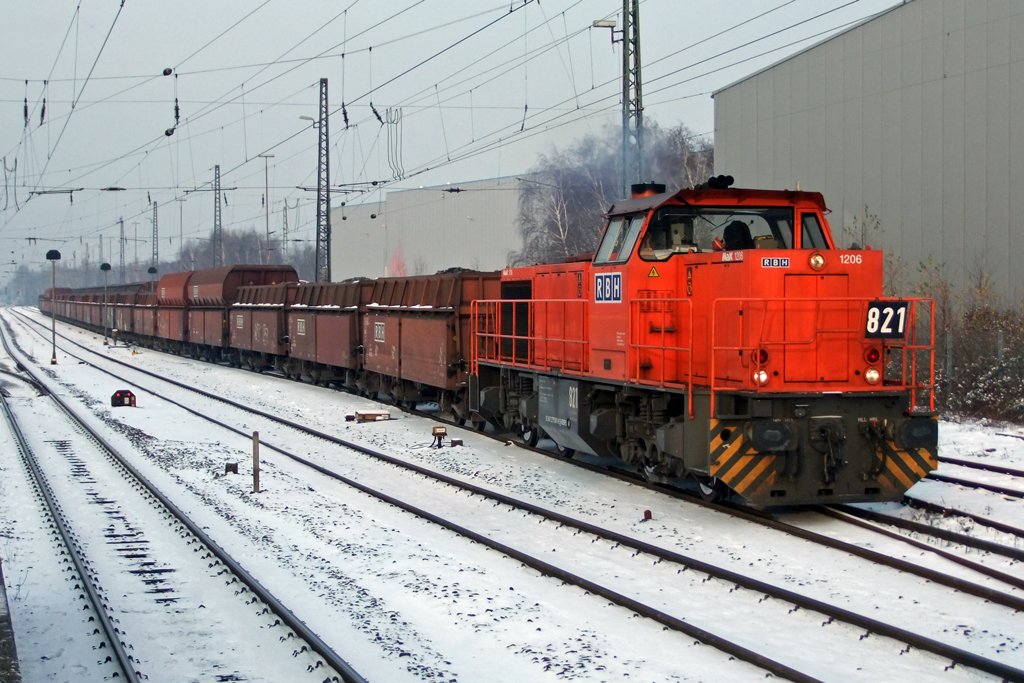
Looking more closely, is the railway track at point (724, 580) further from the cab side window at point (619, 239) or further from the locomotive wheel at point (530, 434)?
the cab side window at point (619, 239)

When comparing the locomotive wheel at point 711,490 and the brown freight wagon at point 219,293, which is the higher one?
the brown freight wagon at point 219,293

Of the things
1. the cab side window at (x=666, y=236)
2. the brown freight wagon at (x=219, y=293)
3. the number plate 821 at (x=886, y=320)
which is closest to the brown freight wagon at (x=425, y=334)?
the cab side window at (x=666, y=236)

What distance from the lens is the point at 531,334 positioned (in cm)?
1345

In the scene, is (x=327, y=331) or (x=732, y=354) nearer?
(x=732, y=354)

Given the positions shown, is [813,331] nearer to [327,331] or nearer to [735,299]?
[735,299]

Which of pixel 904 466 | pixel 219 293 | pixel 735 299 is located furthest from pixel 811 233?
pixel 219 293

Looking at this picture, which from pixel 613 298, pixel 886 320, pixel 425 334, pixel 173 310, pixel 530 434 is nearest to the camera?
pixel 886 320

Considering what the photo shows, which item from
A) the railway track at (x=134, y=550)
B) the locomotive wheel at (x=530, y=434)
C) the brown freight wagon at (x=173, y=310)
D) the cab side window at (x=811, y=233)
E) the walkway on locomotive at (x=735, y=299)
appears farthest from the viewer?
the brown freight wagon at (x=173, y=310)

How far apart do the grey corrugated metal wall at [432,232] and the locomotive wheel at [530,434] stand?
39.2 metres

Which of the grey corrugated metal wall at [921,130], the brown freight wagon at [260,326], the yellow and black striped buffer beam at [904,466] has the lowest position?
the yellow and black striped buffer beam at [904,466]

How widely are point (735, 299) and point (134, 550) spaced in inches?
239

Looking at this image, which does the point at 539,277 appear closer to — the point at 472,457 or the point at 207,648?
the point at 472,457

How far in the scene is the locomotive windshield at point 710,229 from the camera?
9.80m

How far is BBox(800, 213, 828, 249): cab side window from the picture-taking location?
32.0 feet
